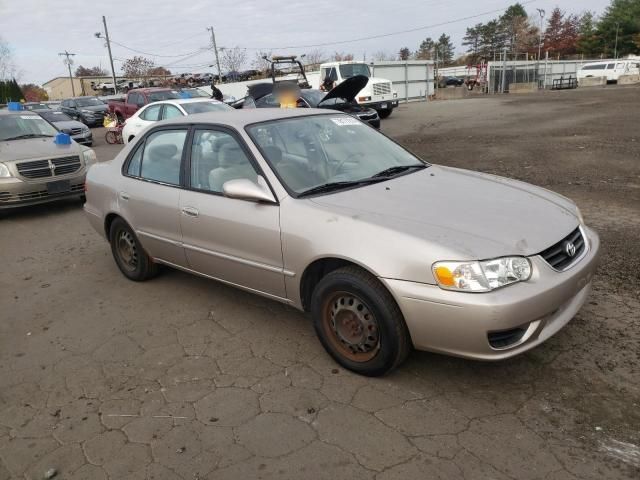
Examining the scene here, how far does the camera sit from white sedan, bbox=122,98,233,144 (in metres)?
12.2

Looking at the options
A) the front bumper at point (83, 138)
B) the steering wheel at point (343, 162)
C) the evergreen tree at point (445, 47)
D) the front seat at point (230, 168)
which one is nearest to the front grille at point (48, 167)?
the front seat at point (230, 168)

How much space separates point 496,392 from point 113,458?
6.97 ft

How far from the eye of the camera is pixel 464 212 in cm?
312

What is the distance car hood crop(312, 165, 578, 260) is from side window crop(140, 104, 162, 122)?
1046 centimetres

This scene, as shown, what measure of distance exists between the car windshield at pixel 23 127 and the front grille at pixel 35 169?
118 cm

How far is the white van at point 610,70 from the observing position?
39844mm

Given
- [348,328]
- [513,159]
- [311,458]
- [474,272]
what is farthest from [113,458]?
[513,159]

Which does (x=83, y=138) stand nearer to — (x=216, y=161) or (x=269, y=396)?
(x=216, y=161)

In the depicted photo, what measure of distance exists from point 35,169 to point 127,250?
→ 394 cm

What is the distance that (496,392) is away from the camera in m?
2.97

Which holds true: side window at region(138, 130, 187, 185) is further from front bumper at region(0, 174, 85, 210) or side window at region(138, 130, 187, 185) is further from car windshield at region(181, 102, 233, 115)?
car windshield at region(181, 102, 233, 115)

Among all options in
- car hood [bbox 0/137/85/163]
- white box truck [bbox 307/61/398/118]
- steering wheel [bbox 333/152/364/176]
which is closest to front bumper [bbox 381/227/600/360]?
steering wheel [bbox 333/152/364/176]

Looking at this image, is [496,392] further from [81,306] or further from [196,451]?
[81,306]

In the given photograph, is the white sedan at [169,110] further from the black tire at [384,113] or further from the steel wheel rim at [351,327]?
the black tire at [384,113]
